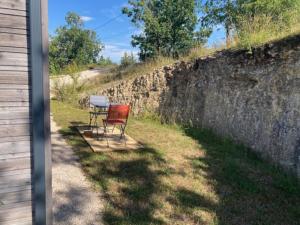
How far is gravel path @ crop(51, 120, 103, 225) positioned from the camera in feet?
11.1

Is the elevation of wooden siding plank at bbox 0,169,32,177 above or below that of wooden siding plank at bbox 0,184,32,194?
above

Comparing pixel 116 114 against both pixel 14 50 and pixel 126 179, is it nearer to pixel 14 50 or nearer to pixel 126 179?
pixel 126 179

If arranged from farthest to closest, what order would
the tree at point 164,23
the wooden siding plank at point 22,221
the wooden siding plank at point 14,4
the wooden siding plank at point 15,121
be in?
the tree at point 164,23 < the wooden siding plank at point 22,221 < the wooden siding plank at point 15,121 < the wooden siding plank at point 14,4

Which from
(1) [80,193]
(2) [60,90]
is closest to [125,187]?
(1) [80,193]

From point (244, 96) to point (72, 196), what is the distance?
4.29 meters

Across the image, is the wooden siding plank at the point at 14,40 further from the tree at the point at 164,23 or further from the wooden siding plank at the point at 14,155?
the tree at the point at 164,23

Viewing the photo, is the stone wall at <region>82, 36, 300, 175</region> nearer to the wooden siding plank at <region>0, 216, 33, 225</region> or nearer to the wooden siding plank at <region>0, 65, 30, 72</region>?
the wooden siding plank at <region>0, 216, 33, 225</region>

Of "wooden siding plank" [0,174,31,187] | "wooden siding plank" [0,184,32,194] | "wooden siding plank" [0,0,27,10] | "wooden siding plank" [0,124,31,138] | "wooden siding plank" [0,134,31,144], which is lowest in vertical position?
"wooden siding plank" [0,184,32,194]

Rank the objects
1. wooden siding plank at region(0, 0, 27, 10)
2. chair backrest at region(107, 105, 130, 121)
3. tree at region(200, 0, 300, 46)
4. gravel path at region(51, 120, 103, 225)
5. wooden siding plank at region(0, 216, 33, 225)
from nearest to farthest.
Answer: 1. wooden siding plank at region(0, 0, 27, 10)
2. wooden siding plank at region(0, 216, 33, 225)
3. gravel path at region(51, 120, 103, 225)
4. chair backrest at region(107, 105, 130, 121)
5. tree at region(200, 0, 300, 46)

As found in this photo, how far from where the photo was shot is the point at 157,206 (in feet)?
12.3

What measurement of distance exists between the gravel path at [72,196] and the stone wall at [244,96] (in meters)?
3.40

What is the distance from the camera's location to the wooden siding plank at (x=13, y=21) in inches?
91.8

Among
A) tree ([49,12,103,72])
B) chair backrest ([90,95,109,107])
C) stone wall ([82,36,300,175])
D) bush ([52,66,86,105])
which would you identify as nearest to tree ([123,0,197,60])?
bush ([52,66,86,105])

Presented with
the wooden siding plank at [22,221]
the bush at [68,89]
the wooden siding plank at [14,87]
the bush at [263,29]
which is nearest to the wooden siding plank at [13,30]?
the wooden siding plank at [14,87]
